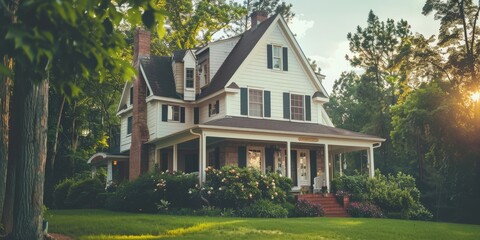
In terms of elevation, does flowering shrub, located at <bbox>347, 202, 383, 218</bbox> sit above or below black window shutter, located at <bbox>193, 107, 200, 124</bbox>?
below

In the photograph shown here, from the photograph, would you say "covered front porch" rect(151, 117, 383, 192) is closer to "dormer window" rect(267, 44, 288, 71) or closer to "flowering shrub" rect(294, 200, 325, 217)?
"flowering shrub" rect(294, 200, 325, 217)

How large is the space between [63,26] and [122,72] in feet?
4.68

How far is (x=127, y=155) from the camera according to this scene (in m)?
31.3

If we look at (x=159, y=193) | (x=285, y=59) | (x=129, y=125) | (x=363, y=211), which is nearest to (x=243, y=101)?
(x=285, y=59)

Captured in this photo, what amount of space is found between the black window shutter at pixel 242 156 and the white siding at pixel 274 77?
6.08 feet

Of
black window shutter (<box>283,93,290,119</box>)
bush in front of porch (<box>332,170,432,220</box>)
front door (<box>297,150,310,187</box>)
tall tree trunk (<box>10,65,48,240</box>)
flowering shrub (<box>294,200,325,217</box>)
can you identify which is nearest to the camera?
tall tree trunk (<box>10,65,48,240</box>)

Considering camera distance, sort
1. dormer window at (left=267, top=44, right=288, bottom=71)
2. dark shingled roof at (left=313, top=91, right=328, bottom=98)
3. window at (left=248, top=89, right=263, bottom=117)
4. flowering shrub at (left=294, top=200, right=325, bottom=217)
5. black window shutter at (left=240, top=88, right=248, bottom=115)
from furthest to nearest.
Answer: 1. dark shingled roof at (left=313, top=91, right=328, bottom=98)
2. dormer window at (left=267, top=44, right=288, bottom=71)
3. window at (left=248, top=89, right=263, bottom=117)
4. black window shutter at (left=240, top=88, right=248, bottom=115)
5. flowering shrub at (left=294, top=200, right=325, bottom=217)

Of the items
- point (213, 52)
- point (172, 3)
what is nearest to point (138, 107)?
point (213, 52)

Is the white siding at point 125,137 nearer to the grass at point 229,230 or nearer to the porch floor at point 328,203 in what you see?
the porch floor at point 328,203

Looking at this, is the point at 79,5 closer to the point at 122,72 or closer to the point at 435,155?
the point at 122,72

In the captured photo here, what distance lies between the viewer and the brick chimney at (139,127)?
91.6 ft

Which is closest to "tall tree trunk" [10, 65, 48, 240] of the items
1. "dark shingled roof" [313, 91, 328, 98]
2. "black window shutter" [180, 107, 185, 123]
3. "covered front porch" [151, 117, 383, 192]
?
"covered front porch" [151, 117, 383, 192]

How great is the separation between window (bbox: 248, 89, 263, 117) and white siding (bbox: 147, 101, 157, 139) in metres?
5.31

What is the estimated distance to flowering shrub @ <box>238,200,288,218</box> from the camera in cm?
1989
